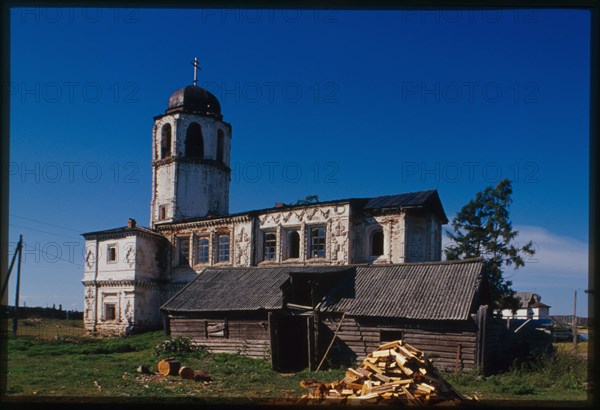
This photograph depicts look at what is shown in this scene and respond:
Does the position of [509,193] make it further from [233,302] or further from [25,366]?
[25,366]

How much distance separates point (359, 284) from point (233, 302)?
5243 millimetres

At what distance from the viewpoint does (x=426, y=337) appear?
16.9 meters

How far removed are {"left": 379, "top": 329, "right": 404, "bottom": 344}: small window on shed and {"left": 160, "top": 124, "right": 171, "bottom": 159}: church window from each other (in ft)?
71.1

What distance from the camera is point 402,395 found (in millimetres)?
10812

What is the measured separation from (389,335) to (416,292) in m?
1.85

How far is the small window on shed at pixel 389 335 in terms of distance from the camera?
17536 millimetres

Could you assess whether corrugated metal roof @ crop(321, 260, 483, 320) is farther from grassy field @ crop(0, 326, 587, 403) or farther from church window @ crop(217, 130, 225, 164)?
church window @ crop(217, 130, 225, 164)

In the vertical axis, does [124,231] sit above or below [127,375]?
above

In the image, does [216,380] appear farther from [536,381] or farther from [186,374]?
[536,381]

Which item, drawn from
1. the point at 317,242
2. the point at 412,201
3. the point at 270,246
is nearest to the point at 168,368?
the point at 317,242

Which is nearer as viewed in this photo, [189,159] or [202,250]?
[202,250]

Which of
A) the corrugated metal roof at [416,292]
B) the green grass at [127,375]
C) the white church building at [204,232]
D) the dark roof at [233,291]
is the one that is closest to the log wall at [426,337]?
the corrugated metal roof at [416,292]

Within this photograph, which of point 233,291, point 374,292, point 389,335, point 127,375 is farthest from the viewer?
point 233,291

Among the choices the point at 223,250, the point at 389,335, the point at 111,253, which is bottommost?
the point at 389,335
